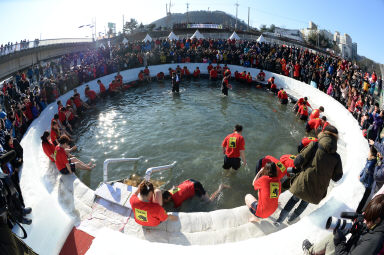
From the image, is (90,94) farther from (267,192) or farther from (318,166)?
(318,166)

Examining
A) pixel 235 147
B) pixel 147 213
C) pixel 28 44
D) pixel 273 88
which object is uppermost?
pixel 28 44

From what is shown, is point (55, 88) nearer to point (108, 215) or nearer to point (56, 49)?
point (108, 215)

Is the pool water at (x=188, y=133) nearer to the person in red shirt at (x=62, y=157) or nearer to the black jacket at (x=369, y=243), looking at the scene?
the person in red shirt at (x=62, y=157)

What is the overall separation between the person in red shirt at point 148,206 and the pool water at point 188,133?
4.91 feet

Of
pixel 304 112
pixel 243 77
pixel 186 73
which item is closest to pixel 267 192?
pixel 304 112

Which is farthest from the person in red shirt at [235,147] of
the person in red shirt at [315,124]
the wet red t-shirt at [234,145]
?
the person in red shirt at [315,124]

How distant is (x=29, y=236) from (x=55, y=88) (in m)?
11.2

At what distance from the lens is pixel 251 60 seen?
21062 mm

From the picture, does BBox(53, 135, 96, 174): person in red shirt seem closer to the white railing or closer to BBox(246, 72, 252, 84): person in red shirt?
BBox(246, 72, 252, 84): person in red shirt

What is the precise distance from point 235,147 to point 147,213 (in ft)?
10.8

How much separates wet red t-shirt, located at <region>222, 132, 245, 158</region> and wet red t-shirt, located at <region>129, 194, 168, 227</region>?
2919mm

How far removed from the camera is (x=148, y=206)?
445 cm

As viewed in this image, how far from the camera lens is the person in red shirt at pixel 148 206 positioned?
4.38 metres

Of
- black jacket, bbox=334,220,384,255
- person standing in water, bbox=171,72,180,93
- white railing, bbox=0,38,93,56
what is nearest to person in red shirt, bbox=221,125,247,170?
black jacket, bbox=334,220,384,255
